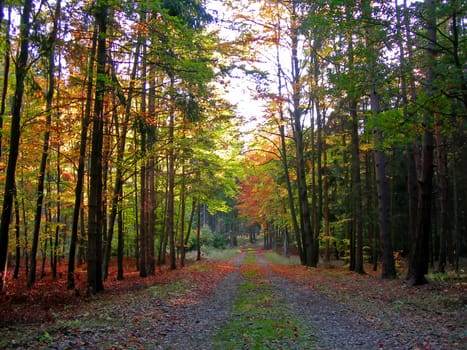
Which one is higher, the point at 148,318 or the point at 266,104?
the point at 266,104

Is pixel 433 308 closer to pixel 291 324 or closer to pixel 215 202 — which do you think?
pixel 291 324

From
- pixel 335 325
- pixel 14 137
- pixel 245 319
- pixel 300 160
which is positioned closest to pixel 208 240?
pixel 300 160

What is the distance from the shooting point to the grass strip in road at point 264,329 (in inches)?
272

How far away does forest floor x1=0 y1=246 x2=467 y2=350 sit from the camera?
6.84 metres

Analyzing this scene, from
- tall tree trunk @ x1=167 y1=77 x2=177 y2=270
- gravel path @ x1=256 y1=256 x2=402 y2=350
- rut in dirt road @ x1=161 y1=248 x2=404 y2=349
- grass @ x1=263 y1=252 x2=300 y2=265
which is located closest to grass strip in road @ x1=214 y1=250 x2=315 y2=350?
rut in dirt road @ x1=161 y1=248 x2=404 y2=349

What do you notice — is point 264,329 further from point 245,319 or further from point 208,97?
point 208,97

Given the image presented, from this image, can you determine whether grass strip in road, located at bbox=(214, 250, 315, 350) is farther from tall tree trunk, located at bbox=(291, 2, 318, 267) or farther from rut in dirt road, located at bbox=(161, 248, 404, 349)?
tall tree trunk, located at bbox=(291, 2, 318, 267)

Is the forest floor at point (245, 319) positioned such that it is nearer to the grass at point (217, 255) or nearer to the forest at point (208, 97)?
the forest at point (208, 97)

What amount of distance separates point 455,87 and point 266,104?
15093 millimetres

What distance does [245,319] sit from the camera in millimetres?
8961

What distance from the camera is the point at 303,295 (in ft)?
40.4

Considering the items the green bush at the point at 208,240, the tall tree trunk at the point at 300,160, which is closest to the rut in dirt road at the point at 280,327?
the tall tree trunk at the point at 300,160

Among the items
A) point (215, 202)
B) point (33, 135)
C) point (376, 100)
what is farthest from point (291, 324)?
point (215, 202)

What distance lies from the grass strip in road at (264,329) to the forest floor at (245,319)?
2 centimetres
